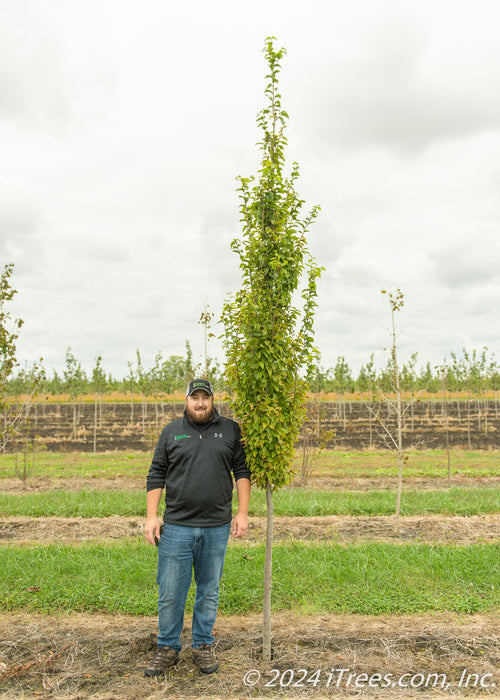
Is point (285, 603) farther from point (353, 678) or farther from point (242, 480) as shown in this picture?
point (242, 480)

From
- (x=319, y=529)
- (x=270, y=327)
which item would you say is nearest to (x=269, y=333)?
(x=270, y=327)

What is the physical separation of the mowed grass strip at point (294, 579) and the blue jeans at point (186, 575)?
125 cm

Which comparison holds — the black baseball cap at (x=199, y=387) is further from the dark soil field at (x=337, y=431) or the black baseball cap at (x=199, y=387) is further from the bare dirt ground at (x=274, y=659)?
the dark soil field at (x=337, y=431)

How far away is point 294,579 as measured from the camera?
19.9ft

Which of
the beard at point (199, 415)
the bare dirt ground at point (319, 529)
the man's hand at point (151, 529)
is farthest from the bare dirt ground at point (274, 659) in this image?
the bare dirt ground at point (319, 529)

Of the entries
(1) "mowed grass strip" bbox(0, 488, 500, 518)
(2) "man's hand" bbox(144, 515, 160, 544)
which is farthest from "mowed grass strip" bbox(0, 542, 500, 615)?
(1) "mowed grass strip" bbox(0, 488, 500, 518)

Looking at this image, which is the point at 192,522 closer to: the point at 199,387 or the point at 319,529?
the point at 199,387

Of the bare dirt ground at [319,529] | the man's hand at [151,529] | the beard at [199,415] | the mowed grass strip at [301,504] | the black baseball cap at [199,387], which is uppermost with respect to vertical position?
the black baseball cap at [199,387]

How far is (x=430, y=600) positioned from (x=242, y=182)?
485 cm

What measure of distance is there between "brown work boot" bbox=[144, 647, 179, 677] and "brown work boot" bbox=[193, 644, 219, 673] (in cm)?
19

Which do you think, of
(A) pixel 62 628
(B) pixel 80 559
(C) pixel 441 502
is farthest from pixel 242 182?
(C) pixel 441 502

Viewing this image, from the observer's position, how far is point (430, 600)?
5598 millimetres

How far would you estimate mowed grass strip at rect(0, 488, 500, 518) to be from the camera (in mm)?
9969

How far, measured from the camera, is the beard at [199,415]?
447 centimetres
